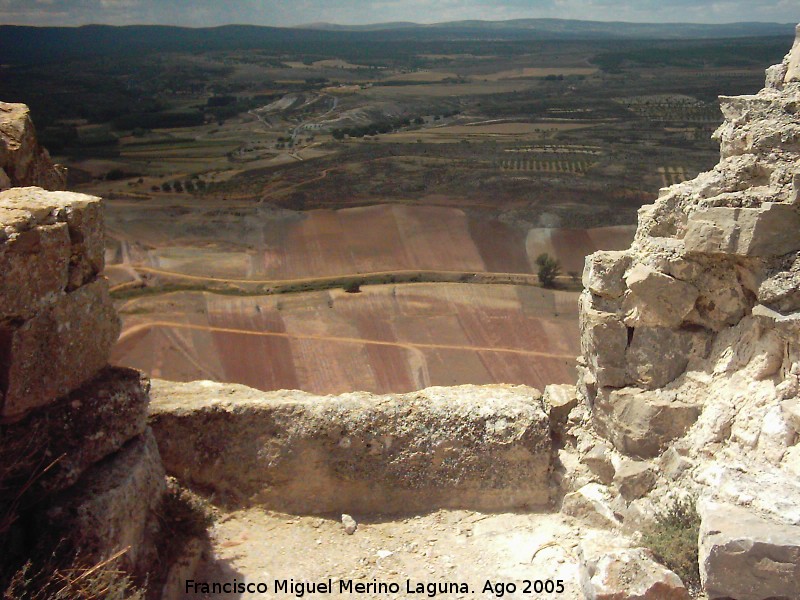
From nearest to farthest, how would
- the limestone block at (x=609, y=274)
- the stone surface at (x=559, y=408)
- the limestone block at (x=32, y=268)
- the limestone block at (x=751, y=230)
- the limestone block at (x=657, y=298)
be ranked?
1. the limestone block at (x=32, y=268)
2. the limestone block at (x=751, y=230)
3. the limestone block at (x=657, y=298)
4. the limestone block at (x=609, y=274)
5. the stone surface at (x=559, y=408)

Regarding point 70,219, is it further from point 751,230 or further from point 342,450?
point 751,230

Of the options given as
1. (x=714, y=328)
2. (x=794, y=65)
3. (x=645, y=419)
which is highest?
(x=794, y=65)

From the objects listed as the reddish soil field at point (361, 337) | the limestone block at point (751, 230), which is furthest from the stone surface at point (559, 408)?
the reddish soil field at point (361, 337)

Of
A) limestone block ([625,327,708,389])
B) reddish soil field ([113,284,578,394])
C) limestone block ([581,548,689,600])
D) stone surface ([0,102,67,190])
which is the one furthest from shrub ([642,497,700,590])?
reddish soil field ([113,284,578,394])

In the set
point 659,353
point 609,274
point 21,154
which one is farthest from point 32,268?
point 659,353

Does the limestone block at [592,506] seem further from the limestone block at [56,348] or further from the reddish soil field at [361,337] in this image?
the reddish soil field at [361,337]

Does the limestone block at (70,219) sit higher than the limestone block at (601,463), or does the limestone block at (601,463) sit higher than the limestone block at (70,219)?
the limestone block at (70,219)

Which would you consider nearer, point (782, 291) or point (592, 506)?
point (782, 291)
